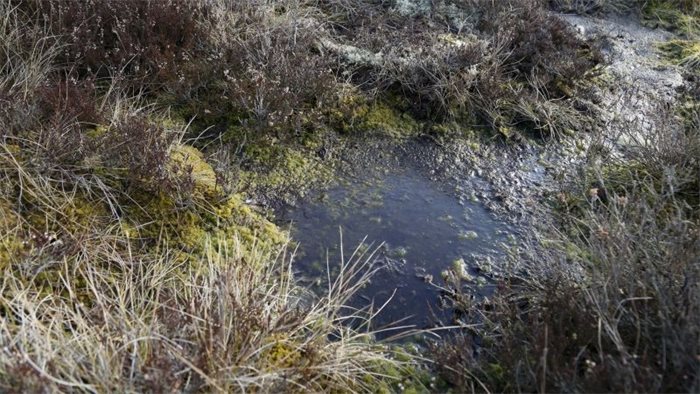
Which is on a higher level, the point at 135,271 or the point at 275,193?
the point at 275,193

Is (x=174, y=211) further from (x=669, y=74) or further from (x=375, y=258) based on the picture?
(x=669, y=74)

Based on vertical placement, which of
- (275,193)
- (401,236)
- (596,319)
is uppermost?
(596,319)

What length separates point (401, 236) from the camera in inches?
163

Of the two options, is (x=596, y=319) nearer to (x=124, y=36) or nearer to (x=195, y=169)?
(x=195, y=169)

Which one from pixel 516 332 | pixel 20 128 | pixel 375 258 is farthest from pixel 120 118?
pixel 516 332

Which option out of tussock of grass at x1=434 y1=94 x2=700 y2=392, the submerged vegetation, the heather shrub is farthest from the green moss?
tussock of grass at x1=434 y1=94 x2=700 y2=392

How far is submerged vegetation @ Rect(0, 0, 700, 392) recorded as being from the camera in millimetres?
2822

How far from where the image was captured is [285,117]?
188 inches

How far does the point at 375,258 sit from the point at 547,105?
7.43 ft

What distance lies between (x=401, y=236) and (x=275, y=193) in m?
0.94

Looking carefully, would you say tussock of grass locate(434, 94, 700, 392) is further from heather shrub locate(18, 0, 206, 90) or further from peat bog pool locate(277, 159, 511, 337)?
heather shrub locate(18, 0, 206, 90)

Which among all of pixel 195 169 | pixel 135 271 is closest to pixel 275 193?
pixel 195 169

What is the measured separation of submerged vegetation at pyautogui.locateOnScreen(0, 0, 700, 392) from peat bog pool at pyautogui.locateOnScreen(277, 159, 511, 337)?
0.46ft

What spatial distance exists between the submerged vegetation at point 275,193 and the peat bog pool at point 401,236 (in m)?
0.14
